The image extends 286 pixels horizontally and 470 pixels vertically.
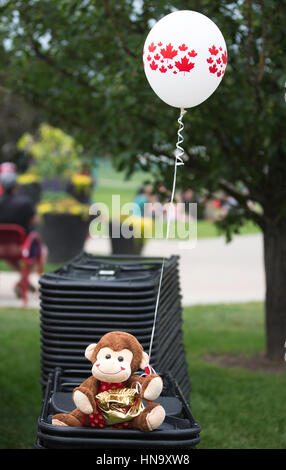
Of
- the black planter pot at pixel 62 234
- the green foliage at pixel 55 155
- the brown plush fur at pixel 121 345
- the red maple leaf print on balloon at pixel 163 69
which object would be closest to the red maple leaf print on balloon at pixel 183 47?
the red maple leaf print on balloon at pixel 163 69

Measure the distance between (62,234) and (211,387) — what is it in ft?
22.6

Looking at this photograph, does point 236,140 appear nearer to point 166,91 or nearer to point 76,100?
point 76,100

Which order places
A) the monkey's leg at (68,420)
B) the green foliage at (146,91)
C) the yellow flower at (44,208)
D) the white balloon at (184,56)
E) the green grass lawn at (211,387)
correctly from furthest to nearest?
the yellow flower at (44,208) → the green foliage at (146,91) → the green grass lawn at (211,387) → the white balloon at (184,56) → the monkey's leg at (68,420)

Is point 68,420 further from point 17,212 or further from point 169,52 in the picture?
point 17,212

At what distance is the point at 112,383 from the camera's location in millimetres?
2938

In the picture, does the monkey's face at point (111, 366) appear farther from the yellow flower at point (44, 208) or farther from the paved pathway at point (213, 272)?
the yellow flower at point (44, 208)

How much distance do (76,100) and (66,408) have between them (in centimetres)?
375

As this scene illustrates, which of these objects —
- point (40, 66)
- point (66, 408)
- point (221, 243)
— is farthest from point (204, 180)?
point (221, 243)

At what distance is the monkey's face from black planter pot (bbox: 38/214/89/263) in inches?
355

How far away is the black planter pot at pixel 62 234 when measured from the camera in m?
11.9

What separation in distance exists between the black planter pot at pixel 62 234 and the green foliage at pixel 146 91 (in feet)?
18.0

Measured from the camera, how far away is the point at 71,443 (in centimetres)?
275

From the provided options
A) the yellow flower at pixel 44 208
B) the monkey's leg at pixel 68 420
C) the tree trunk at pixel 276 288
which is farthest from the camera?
the yellow flower at pixel 44 208

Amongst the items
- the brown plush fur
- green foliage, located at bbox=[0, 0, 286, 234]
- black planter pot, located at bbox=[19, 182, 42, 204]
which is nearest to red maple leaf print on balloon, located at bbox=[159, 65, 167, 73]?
green foliage, located at bbox=[0, 0, 286, 234]
